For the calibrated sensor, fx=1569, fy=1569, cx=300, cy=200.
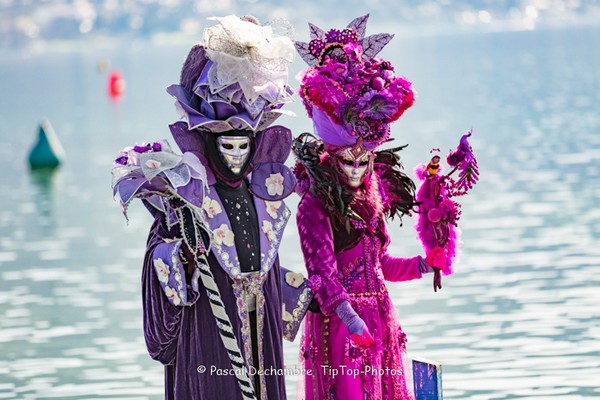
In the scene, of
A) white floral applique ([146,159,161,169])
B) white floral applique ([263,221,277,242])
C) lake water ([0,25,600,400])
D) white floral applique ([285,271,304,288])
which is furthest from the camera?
lake water ([0,25,600,400])

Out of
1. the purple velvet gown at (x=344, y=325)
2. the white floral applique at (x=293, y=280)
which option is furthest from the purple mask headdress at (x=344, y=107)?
the white floral applique at (x=293, y=280)

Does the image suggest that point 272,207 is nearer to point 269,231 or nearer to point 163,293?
point 269,231

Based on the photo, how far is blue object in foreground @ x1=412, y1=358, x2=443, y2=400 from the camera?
22.4 ft

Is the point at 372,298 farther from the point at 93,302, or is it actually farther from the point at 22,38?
the point at 22,38

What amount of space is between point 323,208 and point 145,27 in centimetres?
17414

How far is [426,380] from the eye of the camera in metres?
6.85

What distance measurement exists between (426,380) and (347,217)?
2.70 feet

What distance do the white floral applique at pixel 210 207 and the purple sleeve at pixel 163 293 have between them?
18 cm

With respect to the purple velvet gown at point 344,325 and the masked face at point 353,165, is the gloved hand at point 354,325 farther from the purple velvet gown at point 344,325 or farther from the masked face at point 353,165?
the masked face at point 353,165

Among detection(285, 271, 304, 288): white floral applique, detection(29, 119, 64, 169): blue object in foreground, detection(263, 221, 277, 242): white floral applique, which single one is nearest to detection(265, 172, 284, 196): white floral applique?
detection(263, 221, 277, 242): white floral applique

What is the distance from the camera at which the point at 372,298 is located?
22.0 feet

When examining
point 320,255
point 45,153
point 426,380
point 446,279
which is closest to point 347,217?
point 320,255

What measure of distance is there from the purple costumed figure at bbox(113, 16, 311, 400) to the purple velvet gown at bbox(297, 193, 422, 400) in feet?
0.92

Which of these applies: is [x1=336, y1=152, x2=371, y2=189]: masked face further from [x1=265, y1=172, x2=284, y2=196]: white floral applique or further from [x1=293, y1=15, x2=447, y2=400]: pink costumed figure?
[x1=265, y1=172, x2=284, y2=196]: white floral applique
